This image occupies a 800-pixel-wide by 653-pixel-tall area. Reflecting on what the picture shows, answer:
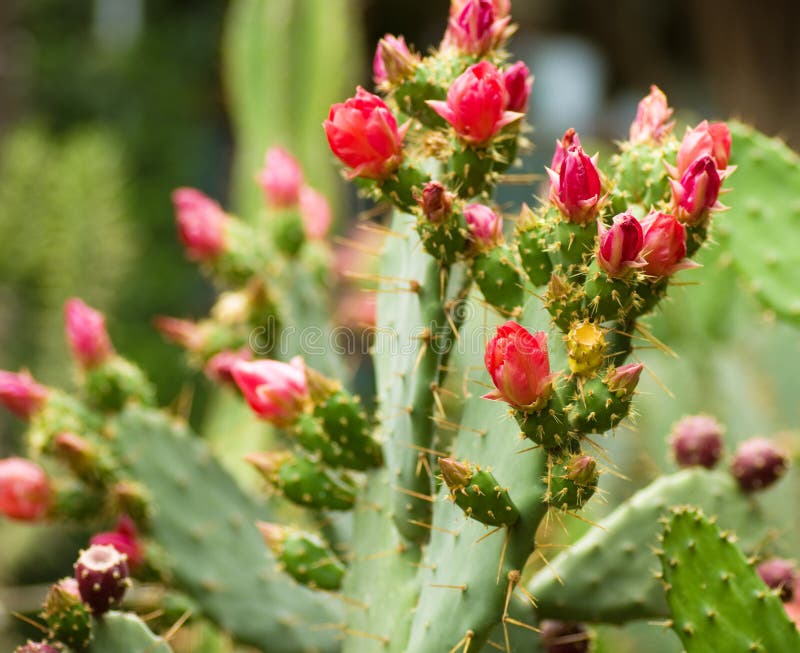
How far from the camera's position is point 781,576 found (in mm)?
803

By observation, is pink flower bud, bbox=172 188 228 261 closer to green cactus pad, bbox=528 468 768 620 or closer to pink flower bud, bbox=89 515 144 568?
pink flower bud, bbox=89 515 144 568

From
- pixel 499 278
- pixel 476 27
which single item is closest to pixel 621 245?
pixel 499 278

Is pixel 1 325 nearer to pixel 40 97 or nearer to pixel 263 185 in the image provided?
pixel 263 185

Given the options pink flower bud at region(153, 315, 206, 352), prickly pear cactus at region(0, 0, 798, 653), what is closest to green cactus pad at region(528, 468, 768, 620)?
prickly pear cactus at region(0, 0, 798, 653)

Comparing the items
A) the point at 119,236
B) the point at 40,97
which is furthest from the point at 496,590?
the point at 40,97

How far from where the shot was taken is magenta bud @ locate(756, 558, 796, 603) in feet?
2.63

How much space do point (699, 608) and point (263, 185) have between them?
67 cm

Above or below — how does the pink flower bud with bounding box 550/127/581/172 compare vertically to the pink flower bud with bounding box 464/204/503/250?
above

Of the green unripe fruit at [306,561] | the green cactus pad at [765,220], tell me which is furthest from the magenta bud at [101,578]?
the green cactus pad at [765,220]

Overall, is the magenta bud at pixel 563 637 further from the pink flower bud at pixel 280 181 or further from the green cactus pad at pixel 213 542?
the pink flower bud at pixel 280 181

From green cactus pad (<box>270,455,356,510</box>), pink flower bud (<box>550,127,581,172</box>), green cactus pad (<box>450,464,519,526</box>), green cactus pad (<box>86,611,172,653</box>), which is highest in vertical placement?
pink flower bud (<box>550,127,581,172</box>)

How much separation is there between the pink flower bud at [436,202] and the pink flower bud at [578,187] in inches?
3.1

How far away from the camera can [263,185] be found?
1.11 metres

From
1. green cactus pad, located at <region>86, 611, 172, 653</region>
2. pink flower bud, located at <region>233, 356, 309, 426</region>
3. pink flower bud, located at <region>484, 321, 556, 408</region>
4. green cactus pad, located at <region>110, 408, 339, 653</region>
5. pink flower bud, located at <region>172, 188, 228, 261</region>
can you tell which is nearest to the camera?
pink flower bud, located at <region>484, 321, 556, 408</region>
